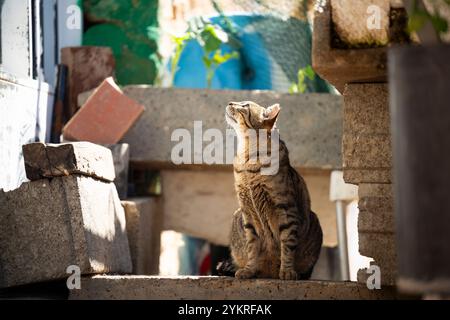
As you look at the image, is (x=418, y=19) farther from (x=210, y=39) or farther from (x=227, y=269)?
(x=210, y=39)

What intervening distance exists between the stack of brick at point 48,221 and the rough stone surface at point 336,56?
1.65 m

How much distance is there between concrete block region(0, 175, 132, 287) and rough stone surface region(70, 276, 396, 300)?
0.43ft

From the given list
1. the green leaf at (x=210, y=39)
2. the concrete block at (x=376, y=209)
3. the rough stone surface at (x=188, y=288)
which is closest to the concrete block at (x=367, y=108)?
the concrete block at (x=376, y=209)

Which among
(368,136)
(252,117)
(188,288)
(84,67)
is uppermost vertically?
(84,67)

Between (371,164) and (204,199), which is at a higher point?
(371,164)

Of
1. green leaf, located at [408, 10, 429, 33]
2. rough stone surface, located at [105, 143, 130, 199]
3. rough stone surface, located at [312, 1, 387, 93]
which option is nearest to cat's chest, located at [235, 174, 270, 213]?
rough stone surface, located at [312, 1, 387, 93]

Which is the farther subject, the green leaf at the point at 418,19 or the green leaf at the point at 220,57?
the green leaf at the point at 220,57

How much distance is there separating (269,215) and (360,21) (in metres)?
1.73

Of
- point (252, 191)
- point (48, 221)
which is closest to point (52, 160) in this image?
point (48, 221)

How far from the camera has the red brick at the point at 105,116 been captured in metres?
6.89

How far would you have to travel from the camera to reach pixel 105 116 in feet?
22.9

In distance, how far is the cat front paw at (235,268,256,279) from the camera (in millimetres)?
5266

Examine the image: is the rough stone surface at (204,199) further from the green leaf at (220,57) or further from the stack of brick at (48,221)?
the stack of brick at (48,221)

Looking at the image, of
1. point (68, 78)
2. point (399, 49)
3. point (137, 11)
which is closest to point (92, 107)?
point (68, 78)
